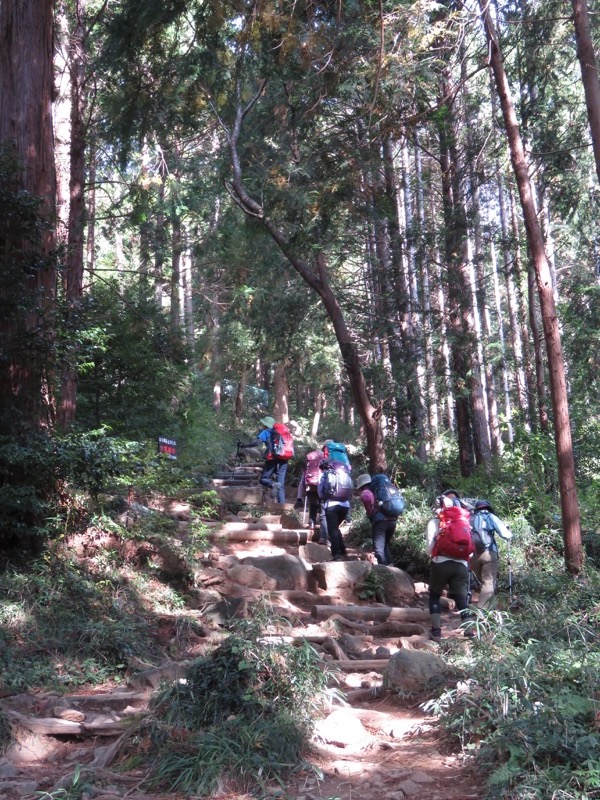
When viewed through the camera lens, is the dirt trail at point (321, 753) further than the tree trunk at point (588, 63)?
No

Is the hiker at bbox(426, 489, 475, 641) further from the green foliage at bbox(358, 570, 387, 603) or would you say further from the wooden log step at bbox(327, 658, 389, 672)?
the green foliage at bbox(358, 570, 387, 603)

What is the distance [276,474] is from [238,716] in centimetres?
1093

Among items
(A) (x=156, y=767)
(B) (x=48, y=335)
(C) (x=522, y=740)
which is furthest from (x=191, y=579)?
(C) (x=522, y=740)

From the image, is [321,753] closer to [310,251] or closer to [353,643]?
[353,643]

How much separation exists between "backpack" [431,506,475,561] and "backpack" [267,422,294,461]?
693 centimetres

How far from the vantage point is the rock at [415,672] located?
6257 mm

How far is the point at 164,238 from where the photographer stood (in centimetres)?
1844

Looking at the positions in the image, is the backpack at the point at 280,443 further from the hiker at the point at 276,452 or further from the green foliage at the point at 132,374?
the green foliage at the point at 132,374

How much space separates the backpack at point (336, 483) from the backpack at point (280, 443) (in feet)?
11.1

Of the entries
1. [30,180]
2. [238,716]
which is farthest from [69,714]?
[30,180]

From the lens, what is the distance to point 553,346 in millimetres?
10047

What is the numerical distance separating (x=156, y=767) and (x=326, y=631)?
4.52m

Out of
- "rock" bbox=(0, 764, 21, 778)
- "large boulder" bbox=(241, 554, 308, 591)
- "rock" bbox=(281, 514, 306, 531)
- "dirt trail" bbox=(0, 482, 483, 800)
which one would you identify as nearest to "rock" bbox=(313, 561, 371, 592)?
"large boulder" bbox=(241, 554, 308, 591)

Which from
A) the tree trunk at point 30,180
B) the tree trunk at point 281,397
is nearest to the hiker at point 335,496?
the tree trunk at point 30,180
